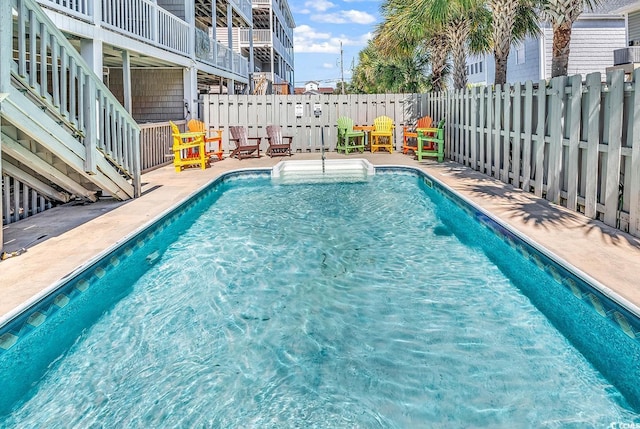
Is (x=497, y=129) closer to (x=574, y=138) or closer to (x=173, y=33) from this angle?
(x=574, y=138)

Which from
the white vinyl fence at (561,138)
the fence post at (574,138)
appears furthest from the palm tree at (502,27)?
the fence post at (574,138)

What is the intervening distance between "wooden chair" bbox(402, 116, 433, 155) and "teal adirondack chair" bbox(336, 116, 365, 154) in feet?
4.24

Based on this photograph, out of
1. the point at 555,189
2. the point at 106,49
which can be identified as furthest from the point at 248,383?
the point at 106,49

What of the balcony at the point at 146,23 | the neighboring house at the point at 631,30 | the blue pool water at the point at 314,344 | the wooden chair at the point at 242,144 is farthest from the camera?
the neighboring house at the point at 631,30

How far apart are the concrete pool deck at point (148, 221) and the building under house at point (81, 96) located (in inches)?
16.6

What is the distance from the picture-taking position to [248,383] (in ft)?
9.39

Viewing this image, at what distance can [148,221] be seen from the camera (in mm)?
6074

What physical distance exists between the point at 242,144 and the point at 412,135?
4840mm

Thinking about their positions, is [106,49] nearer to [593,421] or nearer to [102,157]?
[102,157]

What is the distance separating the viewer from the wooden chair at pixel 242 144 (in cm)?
1320

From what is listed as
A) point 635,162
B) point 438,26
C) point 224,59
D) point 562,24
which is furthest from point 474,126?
point 224,59

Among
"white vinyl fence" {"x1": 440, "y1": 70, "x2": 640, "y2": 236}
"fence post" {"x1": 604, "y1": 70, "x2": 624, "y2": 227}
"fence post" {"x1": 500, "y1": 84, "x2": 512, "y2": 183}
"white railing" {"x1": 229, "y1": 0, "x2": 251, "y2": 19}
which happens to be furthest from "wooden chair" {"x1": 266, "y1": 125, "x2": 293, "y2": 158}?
"fence post" {"x1": 604, "y1": 70, "x2": 624, "y2": 227}

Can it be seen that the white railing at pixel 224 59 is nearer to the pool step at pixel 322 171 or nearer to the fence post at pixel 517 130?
the pool step at pixel 322 171

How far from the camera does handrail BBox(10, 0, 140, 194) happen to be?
15.8ft
